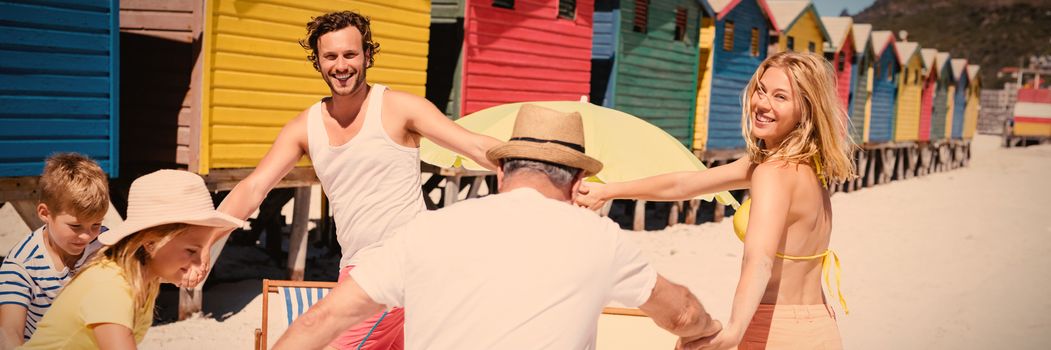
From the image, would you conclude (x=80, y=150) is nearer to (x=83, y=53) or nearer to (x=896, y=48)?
(x=83, y=53)

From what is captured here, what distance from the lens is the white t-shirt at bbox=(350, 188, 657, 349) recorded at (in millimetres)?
2211

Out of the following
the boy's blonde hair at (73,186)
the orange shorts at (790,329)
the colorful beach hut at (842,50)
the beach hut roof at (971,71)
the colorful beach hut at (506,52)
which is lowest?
the orange shorts at (790,329)

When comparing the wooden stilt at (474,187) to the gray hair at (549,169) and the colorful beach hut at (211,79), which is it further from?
the gray hair at (549,169)

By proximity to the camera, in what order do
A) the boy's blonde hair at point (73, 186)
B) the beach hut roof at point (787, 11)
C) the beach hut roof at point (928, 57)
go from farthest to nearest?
the beach hut roof at point (928, 57) → the beach hut roof at point (787, 11) → the boy's blonde hair at point (73, 186)

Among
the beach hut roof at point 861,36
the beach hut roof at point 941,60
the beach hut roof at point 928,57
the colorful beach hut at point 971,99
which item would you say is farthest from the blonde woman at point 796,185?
the colorful beach hut at point 971,99

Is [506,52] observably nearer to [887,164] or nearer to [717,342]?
[717,342]

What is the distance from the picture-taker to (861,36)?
30.0m

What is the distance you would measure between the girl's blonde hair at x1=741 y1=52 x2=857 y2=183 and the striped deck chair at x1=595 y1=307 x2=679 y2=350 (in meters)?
1.25

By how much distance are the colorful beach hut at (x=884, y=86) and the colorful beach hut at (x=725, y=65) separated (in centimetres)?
1127

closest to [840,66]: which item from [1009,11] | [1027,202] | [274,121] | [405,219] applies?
[1027,202]

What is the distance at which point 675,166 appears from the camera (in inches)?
294

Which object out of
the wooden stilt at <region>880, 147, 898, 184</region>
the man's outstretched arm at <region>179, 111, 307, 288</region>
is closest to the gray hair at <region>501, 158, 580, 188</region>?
the man's outstretched arm at <region>179, 111, 307, 288</region>

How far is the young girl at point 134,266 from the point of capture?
261 cm

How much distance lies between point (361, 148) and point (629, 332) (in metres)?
1.62
